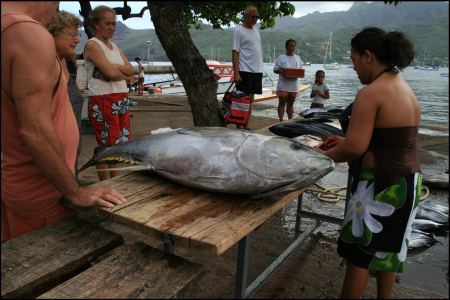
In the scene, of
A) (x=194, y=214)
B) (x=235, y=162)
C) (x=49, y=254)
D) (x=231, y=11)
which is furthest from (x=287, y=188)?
(x=231, y=11)

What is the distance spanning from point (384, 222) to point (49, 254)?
167 centimetres

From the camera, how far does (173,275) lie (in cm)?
137

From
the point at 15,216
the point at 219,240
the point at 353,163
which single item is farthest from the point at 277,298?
the point at 15,216

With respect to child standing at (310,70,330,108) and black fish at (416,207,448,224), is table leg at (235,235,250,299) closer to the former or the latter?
black fish at (416,207,448,224)

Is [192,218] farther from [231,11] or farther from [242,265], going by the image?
[231,11]

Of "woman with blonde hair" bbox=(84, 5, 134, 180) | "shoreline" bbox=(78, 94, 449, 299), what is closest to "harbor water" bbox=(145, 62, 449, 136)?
"shoreline" bbox=(78, 94, 449, 299)

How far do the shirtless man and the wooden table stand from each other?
0.16 metres

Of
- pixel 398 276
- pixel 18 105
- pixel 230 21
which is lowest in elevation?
pixel 398 276

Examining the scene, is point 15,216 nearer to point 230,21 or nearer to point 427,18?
point 427,18

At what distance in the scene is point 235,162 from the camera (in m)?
1.94

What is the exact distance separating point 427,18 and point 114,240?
151cm

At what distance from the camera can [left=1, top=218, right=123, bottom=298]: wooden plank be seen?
Result: 53.0 inches

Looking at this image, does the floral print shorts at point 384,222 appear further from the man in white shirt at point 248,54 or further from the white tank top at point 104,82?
the man in white shirt at point 248,54

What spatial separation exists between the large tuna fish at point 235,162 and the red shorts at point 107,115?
1.47 metres
